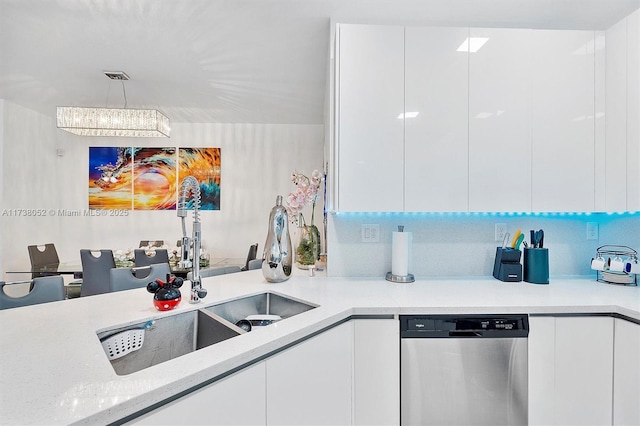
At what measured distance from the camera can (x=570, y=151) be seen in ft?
5.54

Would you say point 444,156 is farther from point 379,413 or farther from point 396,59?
point 379,413

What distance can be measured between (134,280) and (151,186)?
2.72 m

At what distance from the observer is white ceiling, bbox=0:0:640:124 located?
1868 mm

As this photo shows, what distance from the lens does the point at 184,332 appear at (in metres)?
1.17

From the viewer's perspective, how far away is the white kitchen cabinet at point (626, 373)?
1229mm

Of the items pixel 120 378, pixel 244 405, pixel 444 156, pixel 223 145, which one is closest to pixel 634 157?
pixel 444 156

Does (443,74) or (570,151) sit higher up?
(443,74)

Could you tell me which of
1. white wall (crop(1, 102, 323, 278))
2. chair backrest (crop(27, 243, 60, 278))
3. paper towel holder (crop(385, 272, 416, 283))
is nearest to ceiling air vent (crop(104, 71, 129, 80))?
white wall (crop(1, 102, 323, 278))

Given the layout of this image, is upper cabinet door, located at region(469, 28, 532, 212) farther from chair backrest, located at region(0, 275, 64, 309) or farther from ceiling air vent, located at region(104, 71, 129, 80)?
ceiling air vent, located at region(104, 71, 129, 80)

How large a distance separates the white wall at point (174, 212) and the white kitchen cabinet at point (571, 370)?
3377mm

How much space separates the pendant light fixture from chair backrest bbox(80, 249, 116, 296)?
1.25 m

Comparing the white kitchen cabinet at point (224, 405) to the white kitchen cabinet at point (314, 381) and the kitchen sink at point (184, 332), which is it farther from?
the kitchen sink at point (184, 332)

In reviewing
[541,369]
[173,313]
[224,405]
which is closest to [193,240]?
[173,313]

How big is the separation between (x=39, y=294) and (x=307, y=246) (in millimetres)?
1540
